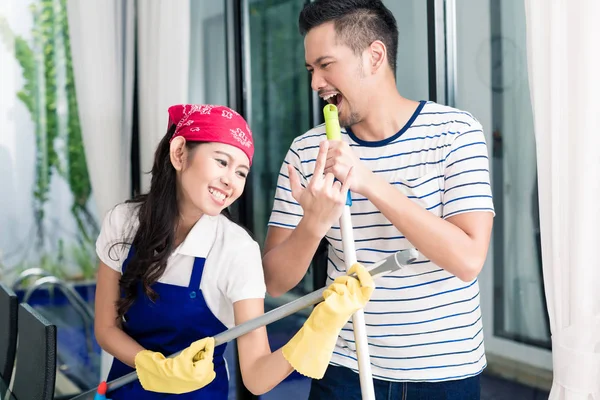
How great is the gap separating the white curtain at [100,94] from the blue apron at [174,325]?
1.33m

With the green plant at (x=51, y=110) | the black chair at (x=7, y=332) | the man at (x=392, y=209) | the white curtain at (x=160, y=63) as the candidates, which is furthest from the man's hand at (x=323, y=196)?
the green plant at (x=51, y=110)

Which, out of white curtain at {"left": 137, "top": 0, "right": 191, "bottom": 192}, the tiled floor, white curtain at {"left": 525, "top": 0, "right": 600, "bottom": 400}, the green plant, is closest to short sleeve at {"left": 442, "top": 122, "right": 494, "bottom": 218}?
white curtain at {"left": 525, "top": 0, "right": 600, "bottom": 400}

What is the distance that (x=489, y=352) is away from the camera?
1.83 metres

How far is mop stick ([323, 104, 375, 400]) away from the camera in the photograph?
1.22 meters

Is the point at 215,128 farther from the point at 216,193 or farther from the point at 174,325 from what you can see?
the point at 174,325

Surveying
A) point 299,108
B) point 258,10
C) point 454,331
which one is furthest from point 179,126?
point 258,10

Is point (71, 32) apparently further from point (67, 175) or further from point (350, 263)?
point (350, 263)

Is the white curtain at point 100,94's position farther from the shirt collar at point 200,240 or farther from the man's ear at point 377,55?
the man's ear at point 377,55

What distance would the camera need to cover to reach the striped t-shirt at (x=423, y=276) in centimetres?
139

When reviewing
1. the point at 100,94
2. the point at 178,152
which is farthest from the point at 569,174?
the point at 100,94

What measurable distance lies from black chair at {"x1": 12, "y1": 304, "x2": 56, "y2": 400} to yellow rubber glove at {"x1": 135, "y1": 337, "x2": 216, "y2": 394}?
0.17m

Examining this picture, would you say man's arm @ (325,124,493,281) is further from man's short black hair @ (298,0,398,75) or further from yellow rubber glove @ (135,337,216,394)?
yellow rubber glove @ (135,337,216,394)

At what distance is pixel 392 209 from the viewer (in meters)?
1.30

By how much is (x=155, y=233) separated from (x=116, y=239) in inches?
5.0
